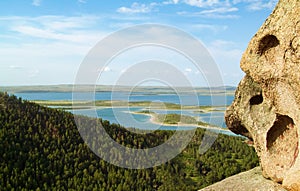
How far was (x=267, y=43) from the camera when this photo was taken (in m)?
9.41

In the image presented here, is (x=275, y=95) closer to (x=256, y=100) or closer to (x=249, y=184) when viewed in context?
(x=256, y=100)

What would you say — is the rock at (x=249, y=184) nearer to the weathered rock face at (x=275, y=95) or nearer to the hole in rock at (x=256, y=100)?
the weathered rock face at (x=275, y=95)

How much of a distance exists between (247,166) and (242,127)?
88.9 ft

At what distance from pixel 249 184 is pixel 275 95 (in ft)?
12.7

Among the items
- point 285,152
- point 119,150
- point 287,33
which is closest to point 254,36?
point 287,33

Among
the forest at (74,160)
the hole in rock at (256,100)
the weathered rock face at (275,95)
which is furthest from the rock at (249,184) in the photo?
the forest at (74,160)

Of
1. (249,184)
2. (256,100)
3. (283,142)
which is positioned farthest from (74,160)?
(283,142)

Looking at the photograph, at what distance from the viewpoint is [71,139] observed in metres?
36.6

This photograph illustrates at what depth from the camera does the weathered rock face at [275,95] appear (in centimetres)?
824

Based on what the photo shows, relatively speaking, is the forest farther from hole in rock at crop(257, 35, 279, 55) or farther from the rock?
hole in rock at crop(257, 35, 279, 55)

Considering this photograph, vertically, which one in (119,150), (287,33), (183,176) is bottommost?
(183,176)

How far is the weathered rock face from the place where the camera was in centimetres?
824

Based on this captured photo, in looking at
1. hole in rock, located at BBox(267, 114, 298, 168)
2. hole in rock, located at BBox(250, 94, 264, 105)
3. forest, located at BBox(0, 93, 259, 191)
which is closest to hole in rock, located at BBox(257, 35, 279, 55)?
hole in rock, located at BBox(267, 114, 298, 168)

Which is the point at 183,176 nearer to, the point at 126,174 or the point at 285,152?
the point at 126,174
